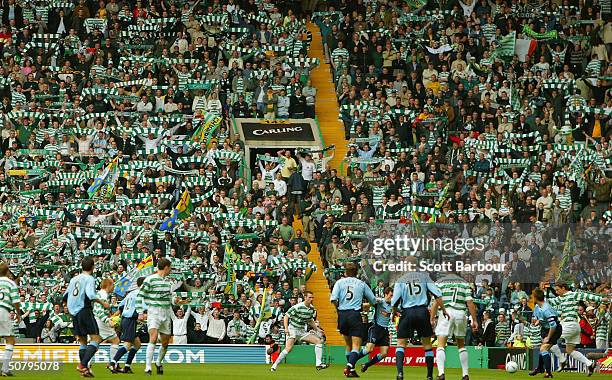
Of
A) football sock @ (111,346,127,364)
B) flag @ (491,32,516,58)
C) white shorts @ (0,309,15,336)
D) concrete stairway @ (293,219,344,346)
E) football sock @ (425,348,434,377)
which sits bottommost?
concrete stairway @ (293,219,344,346)

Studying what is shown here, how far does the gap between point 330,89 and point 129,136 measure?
8.92 m

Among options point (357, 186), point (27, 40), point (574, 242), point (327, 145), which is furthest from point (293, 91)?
point (574, 242)

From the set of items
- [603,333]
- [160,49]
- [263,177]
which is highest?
[160,49]

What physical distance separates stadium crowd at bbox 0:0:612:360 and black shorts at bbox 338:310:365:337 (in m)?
8.33

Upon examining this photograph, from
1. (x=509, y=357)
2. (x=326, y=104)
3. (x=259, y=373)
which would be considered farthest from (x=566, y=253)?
(x=326, y=104)

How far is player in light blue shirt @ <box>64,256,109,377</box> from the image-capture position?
24.2 m

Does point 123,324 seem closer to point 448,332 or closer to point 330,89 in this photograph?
point 448,332

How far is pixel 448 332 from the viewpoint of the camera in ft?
79.9

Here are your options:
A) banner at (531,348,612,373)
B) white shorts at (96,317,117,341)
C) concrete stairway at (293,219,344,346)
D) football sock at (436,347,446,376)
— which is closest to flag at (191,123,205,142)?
concrete stairway at (293,219,344,346)

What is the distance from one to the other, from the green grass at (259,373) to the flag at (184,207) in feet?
22.0

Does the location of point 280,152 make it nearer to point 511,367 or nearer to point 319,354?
point 319,354

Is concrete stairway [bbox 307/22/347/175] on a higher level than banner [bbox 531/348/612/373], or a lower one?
higher

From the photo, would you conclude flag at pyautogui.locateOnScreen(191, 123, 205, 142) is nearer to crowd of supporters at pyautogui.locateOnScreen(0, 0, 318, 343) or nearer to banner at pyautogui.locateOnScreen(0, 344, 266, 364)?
crowd of supporters at pyautogui.locateOnScreen(0, 0, 318, 343)

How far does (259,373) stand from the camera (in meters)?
28.1
